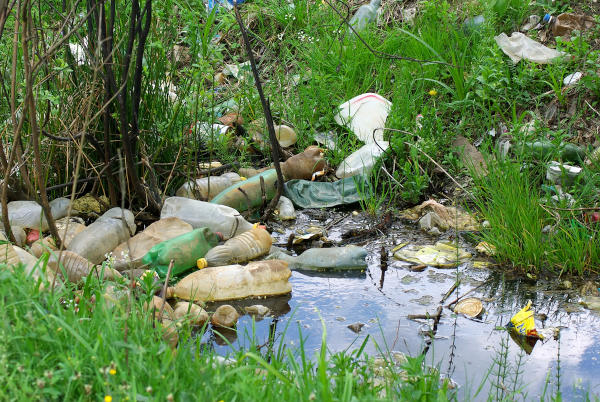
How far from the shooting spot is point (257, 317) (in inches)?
108

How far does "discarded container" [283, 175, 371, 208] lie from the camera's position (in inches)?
154

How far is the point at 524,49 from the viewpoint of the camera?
4.55 metres

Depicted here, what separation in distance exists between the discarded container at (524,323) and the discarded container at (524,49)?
2325 mm

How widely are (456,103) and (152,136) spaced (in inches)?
73.0

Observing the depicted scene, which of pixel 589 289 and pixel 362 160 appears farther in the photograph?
pixel 362 160

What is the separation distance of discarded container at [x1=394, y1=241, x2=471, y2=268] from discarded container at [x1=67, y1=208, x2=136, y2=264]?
1.25m

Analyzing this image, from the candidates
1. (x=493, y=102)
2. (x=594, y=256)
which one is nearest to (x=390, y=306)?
(x=594, y=256)

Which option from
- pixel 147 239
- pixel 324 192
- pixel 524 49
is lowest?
pixel 147 239

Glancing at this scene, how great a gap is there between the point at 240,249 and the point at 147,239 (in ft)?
1.35

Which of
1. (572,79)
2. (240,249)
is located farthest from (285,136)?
(572,79)

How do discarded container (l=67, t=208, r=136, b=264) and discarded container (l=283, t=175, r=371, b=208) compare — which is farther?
discarded container (l=283, t=175, r=371, b=208)

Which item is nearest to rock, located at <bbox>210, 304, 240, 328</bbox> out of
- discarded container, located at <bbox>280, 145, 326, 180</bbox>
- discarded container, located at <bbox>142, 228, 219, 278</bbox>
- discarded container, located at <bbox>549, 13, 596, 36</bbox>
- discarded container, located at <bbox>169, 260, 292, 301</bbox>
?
discarded container, located at <bbox>169, 260, 292, 301</bbox>

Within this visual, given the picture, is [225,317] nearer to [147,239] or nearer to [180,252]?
[180,252]

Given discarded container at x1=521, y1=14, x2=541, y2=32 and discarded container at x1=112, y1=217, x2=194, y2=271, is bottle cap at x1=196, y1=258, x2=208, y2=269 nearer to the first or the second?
discarded container at x1=112, y1=217, x2=194, y2=271
